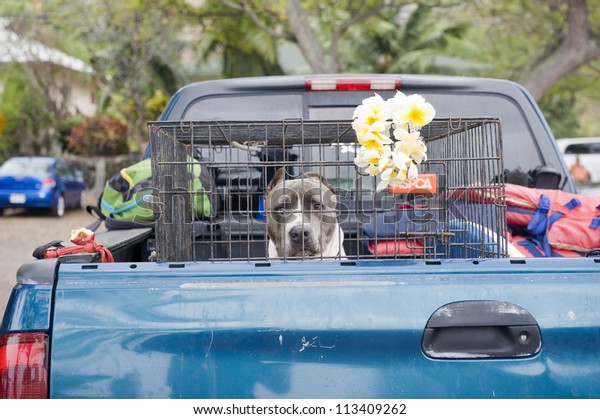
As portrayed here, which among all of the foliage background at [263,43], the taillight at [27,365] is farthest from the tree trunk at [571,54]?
the taillight at [27,365]

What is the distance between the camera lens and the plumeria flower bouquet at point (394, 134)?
288cm

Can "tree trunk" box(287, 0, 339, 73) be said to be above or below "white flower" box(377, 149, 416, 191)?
→ above

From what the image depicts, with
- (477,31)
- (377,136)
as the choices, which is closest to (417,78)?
(377,136)

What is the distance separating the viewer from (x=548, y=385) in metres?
2.39

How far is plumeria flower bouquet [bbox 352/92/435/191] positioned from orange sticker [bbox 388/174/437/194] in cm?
2

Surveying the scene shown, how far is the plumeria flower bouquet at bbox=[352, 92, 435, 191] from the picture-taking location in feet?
9.46

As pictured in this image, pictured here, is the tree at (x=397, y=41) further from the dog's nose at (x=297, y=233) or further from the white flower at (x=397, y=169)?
the white flower at (x=397, y=169)

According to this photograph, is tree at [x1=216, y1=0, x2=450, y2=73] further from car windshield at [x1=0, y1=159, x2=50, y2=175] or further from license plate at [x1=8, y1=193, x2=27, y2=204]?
license plate at [x1=8, y1=193, x2=27, y2=204]

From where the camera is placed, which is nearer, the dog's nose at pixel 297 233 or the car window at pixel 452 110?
the dog's nose at pixel 297 233

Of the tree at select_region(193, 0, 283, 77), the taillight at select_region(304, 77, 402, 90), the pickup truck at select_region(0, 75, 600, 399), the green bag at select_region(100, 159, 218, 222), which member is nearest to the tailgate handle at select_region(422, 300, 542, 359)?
the pickup truck at select_region(0, 75, 600, 399)

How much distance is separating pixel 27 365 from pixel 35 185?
18.4 metres

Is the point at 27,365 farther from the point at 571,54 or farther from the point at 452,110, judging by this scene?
the point at 571,54

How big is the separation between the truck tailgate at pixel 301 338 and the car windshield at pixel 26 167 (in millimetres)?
18814
